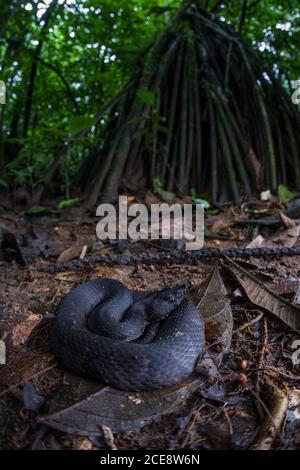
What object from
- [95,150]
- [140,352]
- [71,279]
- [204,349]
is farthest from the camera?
[95,150]

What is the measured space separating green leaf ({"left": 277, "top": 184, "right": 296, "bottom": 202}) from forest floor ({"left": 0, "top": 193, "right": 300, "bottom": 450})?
1257 mm

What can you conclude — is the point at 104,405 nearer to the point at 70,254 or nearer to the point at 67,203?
the point at 70,254

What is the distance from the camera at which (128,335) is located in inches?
113

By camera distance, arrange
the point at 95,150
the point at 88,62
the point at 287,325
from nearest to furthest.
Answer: the point at 287,325 < the point at 95,150 < the point at 88,62

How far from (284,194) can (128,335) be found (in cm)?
384

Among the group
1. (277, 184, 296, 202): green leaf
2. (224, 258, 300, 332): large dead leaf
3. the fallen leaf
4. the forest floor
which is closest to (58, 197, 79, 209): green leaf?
the forest floor

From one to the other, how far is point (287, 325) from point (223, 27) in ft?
20.2

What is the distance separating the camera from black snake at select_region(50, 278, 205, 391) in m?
2.36

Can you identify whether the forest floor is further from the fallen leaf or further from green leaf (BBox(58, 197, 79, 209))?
green leaf (BBox(58, 197, 79, 209))

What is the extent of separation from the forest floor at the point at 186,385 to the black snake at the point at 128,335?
0.34 feet

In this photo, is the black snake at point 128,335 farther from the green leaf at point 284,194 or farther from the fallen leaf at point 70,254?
the green leaf at point 284,194

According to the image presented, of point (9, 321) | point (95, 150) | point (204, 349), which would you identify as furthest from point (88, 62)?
point (204, 349)

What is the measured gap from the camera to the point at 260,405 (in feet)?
7.18

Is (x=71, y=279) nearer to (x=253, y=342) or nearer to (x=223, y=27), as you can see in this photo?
(x=253, y=342)
